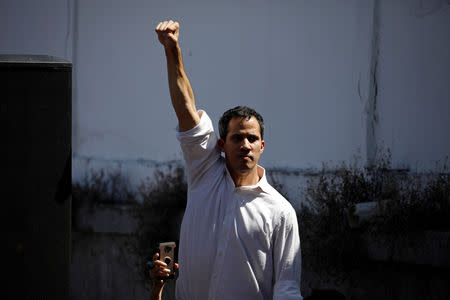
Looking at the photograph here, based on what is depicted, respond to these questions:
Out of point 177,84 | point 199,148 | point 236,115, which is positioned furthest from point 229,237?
point 177,84

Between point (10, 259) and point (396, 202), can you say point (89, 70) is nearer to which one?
point (396, 202)

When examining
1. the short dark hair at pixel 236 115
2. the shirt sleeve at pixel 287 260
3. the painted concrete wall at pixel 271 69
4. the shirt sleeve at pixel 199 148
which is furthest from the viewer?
the painted concrete wall at pixel 271 69

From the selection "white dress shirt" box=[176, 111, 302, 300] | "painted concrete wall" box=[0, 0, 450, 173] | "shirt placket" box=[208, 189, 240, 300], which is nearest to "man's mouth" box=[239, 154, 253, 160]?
"white dress shirt" box=[176, 111, 302, 300]

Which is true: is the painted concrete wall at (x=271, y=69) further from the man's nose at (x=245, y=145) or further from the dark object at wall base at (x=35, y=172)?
the dark object at wall base at (x=35, y=172)

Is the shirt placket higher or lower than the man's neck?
lower

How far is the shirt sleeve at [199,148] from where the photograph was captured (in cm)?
280

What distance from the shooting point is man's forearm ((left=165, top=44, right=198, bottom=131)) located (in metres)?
2.78

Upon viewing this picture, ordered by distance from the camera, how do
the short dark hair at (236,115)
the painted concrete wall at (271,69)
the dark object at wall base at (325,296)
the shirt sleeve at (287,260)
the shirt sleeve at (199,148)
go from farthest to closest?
the painted concrete wall at (271,69) → the short dark hair at (236,115) → the shirt sleeve at (199,148) → the shirt sleeve at (287,260) → the dark object at wall base at (325,296)

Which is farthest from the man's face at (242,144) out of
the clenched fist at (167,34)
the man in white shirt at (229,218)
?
the clenched fist at (167,34)

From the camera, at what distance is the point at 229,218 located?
9.27ft

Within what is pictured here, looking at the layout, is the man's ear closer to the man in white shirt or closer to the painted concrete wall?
the man in white shirt

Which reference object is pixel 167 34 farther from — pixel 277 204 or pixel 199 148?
pixel 277 204

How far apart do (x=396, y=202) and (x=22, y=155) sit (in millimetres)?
2903

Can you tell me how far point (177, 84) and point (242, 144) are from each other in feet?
1.20
